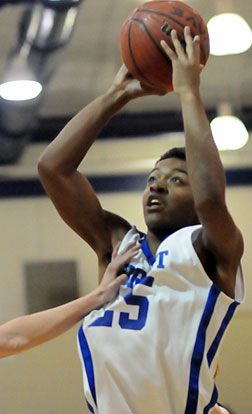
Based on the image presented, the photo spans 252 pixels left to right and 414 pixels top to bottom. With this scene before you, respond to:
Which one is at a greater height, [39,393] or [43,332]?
[43,332]

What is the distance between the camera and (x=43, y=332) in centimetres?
244

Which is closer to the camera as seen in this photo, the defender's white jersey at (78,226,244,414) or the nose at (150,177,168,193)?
the defender's white jersey at (78,226,244,414)

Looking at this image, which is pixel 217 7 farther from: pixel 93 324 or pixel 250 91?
pixel 93 324

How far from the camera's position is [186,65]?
2.12 meters

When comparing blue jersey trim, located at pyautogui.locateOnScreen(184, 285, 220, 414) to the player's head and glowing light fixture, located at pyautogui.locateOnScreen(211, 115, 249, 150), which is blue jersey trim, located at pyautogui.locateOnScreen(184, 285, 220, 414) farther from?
glowing light fixture, located at pyautogui.locateOnScreen(211, 115, 249, 150)

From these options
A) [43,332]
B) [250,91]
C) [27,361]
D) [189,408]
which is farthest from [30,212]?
[189,408]

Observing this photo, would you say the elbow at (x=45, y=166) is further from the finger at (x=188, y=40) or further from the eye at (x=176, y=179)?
the finger at (x=188, y=40)

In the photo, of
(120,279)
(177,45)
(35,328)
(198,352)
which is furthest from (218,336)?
(177,45)

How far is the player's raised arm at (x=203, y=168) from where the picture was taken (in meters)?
2.07

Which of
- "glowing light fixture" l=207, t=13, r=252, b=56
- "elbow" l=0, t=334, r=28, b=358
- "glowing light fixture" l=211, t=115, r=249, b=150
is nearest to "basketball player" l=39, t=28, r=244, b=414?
"elbow" l=0, t=334, r=28, b=358

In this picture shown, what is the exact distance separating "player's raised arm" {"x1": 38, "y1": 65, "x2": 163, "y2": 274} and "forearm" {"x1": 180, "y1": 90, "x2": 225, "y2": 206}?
27 cm

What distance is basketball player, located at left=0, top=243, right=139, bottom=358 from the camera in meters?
2.26

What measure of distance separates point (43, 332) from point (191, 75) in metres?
0.95

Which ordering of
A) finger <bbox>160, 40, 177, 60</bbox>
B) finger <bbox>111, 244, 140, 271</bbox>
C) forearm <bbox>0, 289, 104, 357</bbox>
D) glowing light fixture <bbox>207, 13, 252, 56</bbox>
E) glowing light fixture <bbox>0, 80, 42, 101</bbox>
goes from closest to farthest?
finger <bbox>160, 40, 177, 60</bbox>, finger <bbox>111, 244, 140, 271</bbox>, forearm <bbox>0, 289, 104, 357</bbox>, glowing light fixture <bbox>207, 13, 252, 56</bbox>, glowing light fixture <bbox>0, 80, 42, 101</bbox>
